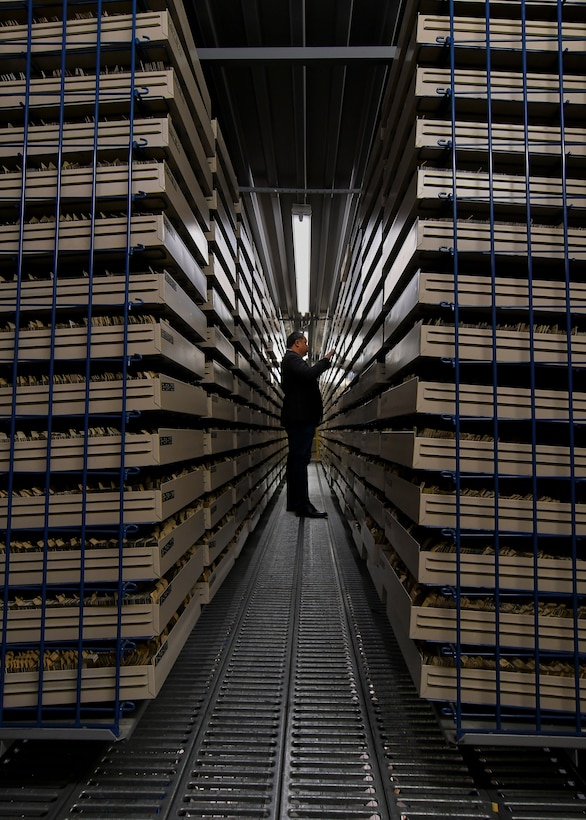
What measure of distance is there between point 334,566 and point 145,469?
7.03ft

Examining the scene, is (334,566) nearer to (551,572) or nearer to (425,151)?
(551,572)

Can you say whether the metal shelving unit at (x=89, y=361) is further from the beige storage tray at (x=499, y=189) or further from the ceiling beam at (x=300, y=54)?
the ceiling beam at (x=300, y=54)

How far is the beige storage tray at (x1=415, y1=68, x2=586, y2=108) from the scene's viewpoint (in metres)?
1.82

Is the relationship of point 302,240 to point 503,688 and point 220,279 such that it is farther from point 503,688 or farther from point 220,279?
point 503,688

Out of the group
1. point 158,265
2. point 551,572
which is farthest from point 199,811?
point 158,265

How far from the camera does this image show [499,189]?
5.99 feet

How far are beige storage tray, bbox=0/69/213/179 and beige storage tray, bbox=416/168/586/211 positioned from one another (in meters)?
1.06

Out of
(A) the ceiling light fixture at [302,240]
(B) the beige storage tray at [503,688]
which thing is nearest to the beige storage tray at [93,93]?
(B) the beige storage tray at [503,688]

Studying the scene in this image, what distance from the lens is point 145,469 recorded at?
2.12 metres

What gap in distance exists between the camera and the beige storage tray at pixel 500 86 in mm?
1816

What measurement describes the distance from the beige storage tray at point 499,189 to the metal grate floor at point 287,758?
6.55 ft

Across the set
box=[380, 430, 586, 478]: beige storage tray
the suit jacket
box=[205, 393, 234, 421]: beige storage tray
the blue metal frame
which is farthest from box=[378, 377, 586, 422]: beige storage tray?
the suit jacket

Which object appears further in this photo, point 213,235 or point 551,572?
point 213,235

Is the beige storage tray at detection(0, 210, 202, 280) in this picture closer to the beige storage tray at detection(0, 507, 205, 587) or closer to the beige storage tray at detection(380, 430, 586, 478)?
the beige storage tray at detection(0, 507, 205, 587)
